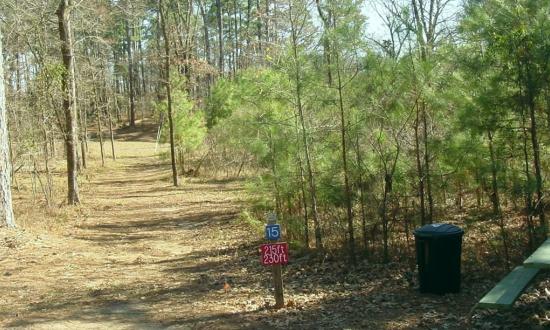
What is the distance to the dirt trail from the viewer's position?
7000mm

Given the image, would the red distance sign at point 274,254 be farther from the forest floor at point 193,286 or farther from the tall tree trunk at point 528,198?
the tall tree trunk at point 528,198

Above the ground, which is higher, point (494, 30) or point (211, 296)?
point (494, 30)

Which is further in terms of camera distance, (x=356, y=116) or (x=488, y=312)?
(x=356, y=116)

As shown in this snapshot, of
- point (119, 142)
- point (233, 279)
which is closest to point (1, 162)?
point (233, 279)

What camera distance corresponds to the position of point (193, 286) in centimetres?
853

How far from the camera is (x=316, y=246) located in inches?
380

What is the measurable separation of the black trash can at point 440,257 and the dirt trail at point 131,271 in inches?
92.2

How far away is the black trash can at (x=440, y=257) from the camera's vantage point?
22.0 ft

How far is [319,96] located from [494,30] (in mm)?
2928

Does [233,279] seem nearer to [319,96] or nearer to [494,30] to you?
[319,96]

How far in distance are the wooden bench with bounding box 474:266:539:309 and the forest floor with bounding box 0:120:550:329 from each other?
1.25ft

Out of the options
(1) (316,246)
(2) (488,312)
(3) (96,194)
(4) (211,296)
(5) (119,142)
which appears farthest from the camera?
(5) (119,142)

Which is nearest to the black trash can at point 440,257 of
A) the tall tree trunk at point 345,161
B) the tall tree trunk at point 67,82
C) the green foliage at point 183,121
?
the tall tree trunk at point 345,161

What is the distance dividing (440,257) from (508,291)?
1.46 meters
